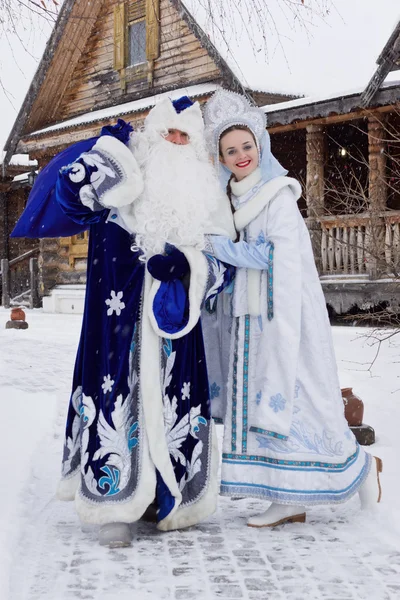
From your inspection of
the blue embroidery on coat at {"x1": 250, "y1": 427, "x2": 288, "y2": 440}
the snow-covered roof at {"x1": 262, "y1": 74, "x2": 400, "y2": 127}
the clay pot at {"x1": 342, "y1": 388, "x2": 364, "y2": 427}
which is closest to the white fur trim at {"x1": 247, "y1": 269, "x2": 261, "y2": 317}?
the blue embroidery on coat at {"x1": 250, "y1": 427, "x2": 288, "y2": 440}

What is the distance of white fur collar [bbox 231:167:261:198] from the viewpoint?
3523 millimetres

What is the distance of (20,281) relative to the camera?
764 inches

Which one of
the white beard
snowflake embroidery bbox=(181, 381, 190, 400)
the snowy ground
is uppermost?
the white beard

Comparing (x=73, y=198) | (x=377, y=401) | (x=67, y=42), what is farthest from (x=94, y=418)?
(x=67, y=42)

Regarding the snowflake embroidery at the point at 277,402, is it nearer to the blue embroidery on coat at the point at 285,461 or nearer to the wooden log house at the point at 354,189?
the blue embroidery on coat at the point at 285,461

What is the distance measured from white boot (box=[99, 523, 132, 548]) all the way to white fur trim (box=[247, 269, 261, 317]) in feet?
3.48

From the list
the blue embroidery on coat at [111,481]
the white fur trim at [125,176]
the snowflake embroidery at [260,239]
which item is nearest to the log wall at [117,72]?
the snowflake embroidery at [260,239]

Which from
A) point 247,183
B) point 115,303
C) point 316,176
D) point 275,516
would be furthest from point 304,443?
point 316,176

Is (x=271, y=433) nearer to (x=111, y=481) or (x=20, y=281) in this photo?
(x=111, y=481)

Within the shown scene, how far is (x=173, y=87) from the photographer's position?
13.1 meters

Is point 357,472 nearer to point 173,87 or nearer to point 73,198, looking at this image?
point 73,198

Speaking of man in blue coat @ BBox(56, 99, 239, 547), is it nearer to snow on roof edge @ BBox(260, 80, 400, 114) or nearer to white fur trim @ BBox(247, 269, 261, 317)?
white fur trim @ BBox(247, 269, 261, 317)

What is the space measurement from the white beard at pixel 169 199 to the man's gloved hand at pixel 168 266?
50 mm

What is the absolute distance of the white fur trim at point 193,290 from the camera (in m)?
3.23
